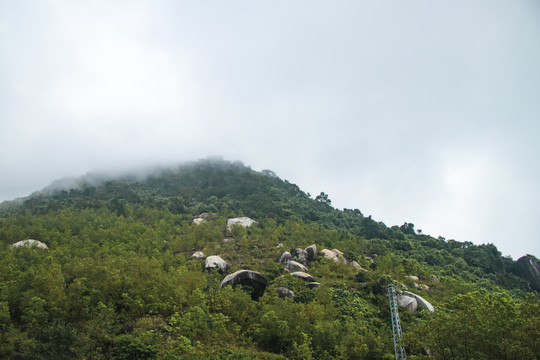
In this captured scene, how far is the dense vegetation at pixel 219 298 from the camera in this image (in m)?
15.7

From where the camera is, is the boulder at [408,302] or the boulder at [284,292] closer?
the boulder at [284,292]

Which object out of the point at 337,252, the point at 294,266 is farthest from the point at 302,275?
the point at 337,252

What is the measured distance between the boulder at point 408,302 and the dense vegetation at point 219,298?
62 cm

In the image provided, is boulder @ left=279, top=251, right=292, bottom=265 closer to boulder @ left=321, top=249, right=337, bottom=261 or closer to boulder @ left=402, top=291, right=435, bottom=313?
boulder @ left=321, top=249, right=337, bottom=261

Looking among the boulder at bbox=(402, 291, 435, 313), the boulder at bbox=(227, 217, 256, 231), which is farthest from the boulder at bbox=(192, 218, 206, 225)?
the boulder at bbox=(402, 291, 435, 313)

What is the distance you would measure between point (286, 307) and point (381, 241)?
32480mm

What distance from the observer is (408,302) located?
95.2 feet

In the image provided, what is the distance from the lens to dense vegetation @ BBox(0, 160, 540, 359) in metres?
15.7

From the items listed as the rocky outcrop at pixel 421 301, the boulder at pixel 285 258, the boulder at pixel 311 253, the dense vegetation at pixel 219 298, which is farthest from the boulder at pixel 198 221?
the rocky outcrop at pixel 421 301

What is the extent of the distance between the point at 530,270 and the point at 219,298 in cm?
5431

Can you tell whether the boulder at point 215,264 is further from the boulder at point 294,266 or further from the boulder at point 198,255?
the boulder at point 294,266

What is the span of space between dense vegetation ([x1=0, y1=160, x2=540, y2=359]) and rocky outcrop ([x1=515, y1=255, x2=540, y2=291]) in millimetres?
2681

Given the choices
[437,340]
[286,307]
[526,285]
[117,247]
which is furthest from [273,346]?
[526,285]

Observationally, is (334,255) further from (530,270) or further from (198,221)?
(530,270)
